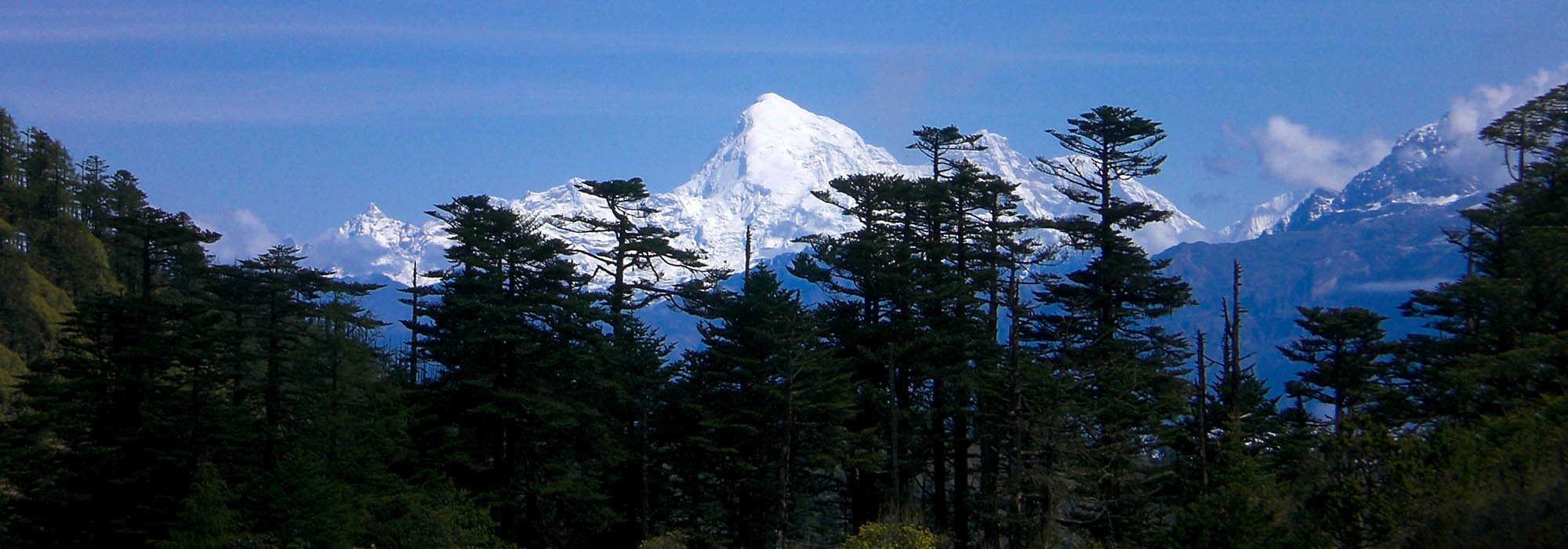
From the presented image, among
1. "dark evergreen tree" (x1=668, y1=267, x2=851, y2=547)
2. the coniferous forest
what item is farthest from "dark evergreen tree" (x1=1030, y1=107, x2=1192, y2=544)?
"dark evergreen tree" (x1=668, y1=267, x2=851, y2=547)

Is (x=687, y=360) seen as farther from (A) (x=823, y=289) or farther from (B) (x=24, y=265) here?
(B) (x=24, y=265)

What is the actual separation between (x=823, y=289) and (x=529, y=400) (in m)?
11.9

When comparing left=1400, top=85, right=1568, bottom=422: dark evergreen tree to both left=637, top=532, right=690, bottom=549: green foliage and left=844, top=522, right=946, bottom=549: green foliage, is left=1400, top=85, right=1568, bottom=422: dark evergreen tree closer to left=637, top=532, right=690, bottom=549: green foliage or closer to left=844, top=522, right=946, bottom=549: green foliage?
left=844, top=522, right=946, bottom=549: green foliage

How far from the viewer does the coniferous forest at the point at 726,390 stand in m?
36.2

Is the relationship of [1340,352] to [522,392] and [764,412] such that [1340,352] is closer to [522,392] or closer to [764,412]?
[764,412]

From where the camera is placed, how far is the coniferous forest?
36219 mm

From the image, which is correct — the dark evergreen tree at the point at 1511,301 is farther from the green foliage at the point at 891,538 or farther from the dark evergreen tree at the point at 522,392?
the dark evergreen tree at the point at 522,392

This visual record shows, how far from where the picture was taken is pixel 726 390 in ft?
135

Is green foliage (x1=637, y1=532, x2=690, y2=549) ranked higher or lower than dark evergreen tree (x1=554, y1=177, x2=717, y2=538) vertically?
lower

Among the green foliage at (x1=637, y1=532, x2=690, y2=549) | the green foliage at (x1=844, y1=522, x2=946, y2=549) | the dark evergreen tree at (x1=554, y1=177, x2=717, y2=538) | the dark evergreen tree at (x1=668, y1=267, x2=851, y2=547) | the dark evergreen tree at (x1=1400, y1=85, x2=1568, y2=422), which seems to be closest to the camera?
the green foliage at (x1=844, y1=522, x2=946, y2=549)

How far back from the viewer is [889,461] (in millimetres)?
40719

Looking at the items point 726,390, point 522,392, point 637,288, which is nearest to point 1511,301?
point 726,390

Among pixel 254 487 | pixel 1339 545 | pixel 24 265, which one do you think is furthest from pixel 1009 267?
pixel 24 265

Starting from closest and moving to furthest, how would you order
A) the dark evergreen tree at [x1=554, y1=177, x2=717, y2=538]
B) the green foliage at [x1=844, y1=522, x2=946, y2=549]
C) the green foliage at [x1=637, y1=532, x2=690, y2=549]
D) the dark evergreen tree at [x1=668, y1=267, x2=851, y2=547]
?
the green foliage at [x1=844, y1=522, x2=946, y2=549], the green foliage at [x1=637, y1=532, x2=690, y2=549], the dark evergreen tree at [x1=668, y1=267, x2=851, y2=547], the dark evergreen tree at [x1=554, y1=177, x2=717, y2=538]
